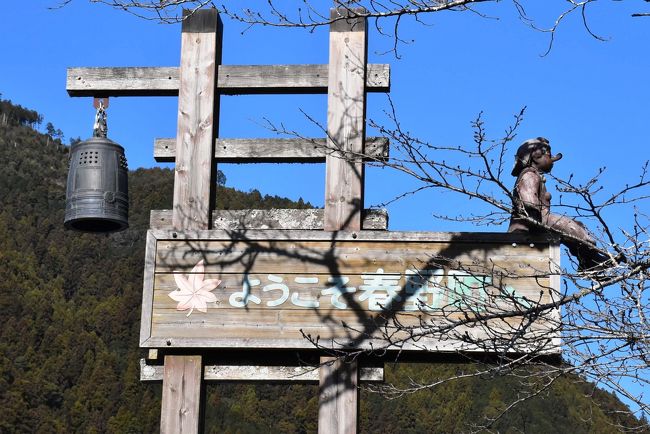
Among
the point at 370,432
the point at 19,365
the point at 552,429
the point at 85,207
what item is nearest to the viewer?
the point at 85,207

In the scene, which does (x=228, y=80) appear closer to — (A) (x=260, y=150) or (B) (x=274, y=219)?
(A) (x=260, y=150)

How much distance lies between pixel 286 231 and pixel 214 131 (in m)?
1.01

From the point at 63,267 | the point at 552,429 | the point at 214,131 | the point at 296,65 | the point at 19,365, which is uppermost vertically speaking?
the point at 63,267

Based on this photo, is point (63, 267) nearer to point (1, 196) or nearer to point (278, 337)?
point (1, 196)

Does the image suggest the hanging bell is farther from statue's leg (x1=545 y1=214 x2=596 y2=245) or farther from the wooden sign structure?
statue's leg (x1=545 y1=214 x2=596 y2=245)

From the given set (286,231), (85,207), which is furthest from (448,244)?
(85,207)

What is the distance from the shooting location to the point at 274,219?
791 cm

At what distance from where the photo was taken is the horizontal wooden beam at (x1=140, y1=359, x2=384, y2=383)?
A: 756 centimetres

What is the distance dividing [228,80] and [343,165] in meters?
1.13

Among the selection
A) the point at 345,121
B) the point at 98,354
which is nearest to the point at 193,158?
the point at 345,121

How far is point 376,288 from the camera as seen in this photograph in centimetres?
754

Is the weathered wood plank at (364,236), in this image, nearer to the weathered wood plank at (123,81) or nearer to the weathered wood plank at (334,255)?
the weathered wood plank at (334,255)

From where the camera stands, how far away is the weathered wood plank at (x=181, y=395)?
758cm

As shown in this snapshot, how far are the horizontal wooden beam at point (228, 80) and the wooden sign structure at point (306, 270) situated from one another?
0.17 feet
